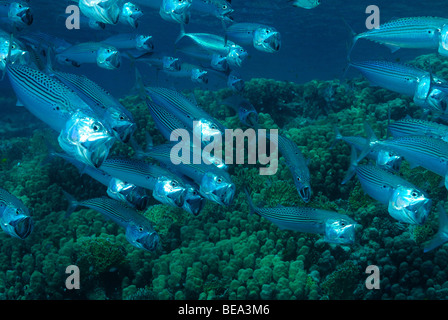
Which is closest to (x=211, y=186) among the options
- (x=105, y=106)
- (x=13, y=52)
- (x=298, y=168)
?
(x=298, y=168)

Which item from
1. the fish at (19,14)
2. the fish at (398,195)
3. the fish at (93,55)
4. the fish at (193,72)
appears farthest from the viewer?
the fish at (193,72)

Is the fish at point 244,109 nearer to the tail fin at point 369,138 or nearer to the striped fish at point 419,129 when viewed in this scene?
the tail fin at point 369,138

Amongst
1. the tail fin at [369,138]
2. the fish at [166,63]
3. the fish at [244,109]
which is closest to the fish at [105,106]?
the fish at [244,109]

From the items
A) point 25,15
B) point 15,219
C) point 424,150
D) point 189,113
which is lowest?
point 15,219

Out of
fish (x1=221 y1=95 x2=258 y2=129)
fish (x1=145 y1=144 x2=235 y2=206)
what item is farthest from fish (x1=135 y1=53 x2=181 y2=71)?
fish (x1=145 y1=144 x2=235 y2=206)

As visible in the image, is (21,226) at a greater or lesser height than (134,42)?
lesser

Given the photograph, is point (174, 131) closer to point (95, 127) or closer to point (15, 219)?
point (95, 127)
